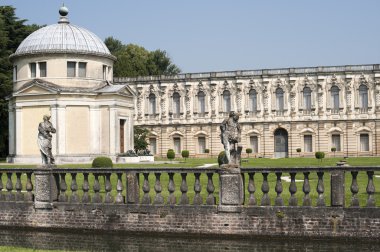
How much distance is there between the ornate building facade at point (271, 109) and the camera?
6606 centimetres

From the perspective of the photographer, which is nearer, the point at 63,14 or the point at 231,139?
the point at 231,139

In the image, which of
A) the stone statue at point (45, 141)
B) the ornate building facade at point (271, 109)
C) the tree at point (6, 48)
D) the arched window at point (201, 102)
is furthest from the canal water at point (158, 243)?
the arched window at point (201, 102)

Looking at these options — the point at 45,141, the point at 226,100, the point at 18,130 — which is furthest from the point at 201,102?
the point at 45,141

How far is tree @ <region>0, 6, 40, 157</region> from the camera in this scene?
51.2m

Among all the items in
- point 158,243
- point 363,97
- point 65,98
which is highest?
point 363,97

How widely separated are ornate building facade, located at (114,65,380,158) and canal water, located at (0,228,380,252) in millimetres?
53611

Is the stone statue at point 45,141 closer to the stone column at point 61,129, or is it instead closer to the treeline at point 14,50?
the stone column at point 61,129

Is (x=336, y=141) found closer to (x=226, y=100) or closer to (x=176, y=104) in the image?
(x=226, y=100)

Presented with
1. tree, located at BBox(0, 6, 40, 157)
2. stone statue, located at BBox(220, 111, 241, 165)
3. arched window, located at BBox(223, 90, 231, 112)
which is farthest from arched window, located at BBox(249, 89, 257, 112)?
stone statue, located at BBox(220, 111, 241, 165)

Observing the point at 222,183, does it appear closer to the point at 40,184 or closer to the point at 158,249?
the point at 158,249

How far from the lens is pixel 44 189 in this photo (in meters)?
16.7

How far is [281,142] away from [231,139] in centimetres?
5448

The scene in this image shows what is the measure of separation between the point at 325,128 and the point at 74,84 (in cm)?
3266

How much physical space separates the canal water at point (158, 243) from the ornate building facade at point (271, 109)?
53611 mm
